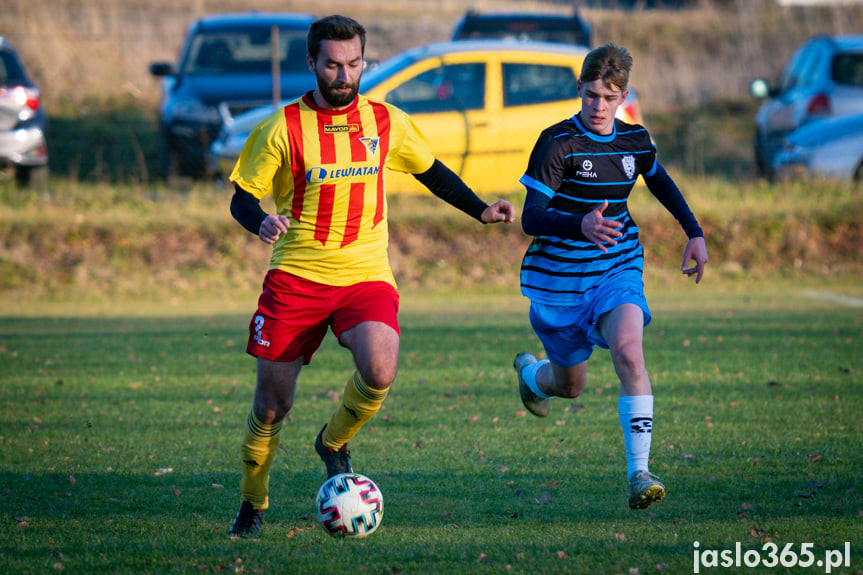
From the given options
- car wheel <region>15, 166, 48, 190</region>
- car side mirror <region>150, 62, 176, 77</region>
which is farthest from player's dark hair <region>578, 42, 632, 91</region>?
car wheel <region>15, 166, 48, 190</region>

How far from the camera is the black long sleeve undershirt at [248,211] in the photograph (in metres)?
4.53

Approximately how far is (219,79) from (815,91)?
8.58 metres

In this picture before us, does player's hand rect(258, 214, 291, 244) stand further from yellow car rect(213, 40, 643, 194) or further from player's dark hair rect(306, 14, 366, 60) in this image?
yellow car rect(213, 40, 643, 194)

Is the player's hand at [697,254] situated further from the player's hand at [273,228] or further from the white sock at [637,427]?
the player's hand at [273,228]

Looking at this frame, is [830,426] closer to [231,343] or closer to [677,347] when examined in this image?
[677,347]

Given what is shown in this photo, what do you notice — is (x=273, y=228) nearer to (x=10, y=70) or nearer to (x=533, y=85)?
(x=533, y=85)

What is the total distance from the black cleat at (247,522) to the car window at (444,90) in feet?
30.2

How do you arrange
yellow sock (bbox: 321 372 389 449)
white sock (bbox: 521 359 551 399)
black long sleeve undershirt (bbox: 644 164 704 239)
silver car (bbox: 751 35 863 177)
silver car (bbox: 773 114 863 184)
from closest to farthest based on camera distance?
yellow sock (bbox: 321 372 389 449) < black long sleeve undershirt (bbox: 644 164 704 239) < white sock (bbox: 521 359 551 399) < silver car (bbox: 773 114 863 184) < silver car (bbox: 751 35 863 177)

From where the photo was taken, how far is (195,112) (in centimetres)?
1484

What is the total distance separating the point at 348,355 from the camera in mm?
9625

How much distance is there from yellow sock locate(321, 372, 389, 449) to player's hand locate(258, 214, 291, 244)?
80 cm

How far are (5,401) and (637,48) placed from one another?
68.9ft

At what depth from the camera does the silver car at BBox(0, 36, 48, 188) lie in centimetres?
1456

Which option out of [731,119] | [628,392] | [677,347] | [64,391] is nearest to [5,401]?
[64,391]
